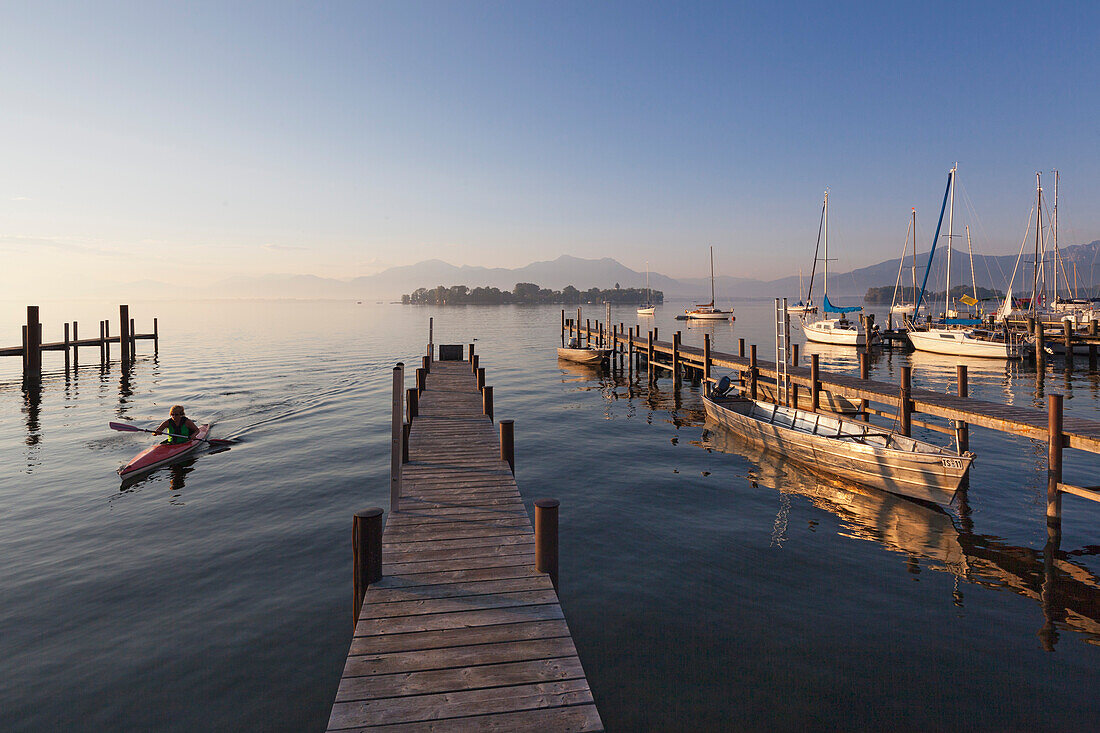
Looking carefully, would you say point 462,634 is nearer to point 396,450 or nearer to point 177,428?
point 396,450

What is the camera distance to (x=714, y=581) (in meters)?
10.6

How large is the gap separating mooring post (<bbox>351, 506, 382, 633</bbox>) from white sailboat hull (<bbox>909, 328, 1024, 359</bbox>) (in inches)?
2070

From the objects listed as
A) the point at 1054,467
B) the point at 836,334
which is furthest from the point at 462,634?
the point at 836,334

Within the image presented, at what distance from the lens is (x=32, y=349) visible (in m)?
36.4

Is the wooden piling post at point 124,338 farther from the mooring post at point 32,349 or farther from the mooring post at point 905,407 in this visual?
the mooring post at point 905,407

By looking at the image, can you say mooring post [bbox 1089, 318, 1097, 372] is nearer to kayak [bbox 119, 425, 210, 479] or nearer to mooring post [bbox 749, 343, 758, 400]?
mooring post [bbox 749, 343, 758, 400]

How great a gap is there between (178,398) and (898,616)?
34.3 meters

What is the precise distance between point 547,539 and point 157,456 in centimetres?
1595

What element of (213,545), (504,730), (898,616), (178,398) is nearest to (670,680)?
(504,730)

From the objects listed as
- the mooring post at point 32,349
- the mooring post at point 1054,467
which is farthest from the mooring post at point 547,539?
the mooring post at point 32,349

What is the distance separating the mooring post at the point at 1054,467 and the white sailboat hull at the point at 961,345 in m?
39.5

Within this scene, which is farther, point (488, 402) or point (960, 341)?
point (960, 341)

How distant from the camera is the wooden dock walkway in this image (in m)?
5.12

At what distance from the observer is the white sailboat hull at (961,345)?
4412 cm
